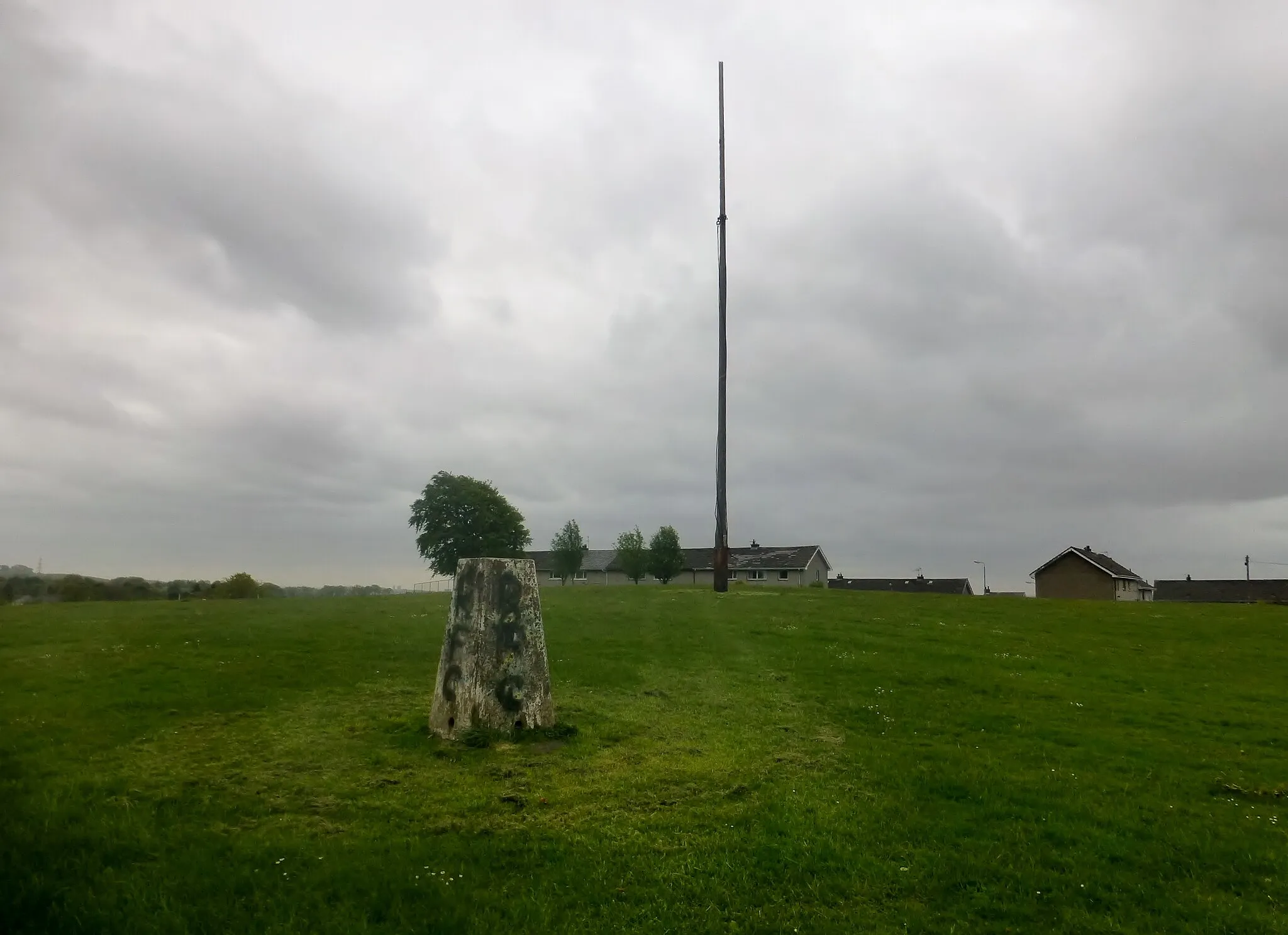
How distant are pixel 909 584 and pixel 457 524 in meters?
68.5

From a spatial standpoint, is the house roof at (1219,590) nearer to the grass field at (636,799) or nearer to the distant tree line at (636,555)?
the distant tree line at (636,555)

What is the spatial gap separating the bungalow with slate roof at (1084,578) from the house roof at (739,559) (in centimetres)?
2691

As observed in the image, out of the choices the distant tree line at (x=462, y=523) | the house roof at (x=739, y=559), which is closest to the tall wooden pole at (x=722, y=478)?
the distant tree line at (x=462, y=523)

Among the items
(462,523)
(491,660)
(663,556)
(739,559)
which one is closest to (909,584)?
(739,559)

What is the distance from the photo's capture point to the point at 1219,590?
107m

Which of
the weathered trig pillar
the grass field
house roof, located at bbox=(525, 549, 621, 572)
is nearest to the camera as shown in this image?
the grass field

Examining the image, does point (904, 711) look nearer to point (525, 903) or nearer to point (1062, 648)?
point (525, 903)

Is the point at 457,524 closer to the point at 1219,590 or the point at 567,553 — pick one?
the point at 567,553

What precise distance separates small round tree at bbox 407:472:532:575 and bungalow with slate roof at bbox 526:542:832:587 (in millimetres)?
15404

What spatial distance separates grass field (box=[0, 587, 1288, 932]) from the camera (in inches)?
268

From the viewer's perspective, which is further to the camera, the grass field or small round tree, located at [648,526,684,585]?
small round tree, located at [648,526,684,585]

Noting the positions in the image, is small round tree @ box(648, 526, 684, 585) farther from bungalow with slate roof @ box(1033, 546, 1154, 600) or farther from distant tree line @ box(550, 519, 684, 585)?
bungalow with slate roof @ box(1033, 546, 1154, 600)

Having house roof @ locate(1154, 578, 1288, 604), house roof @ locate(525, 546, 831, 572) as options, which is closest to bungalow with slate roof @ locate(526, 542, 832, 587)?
house roof @ locate(525, 546, 831, 572)

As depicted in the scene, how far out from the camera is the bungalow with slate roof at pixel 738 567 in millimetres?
104875
